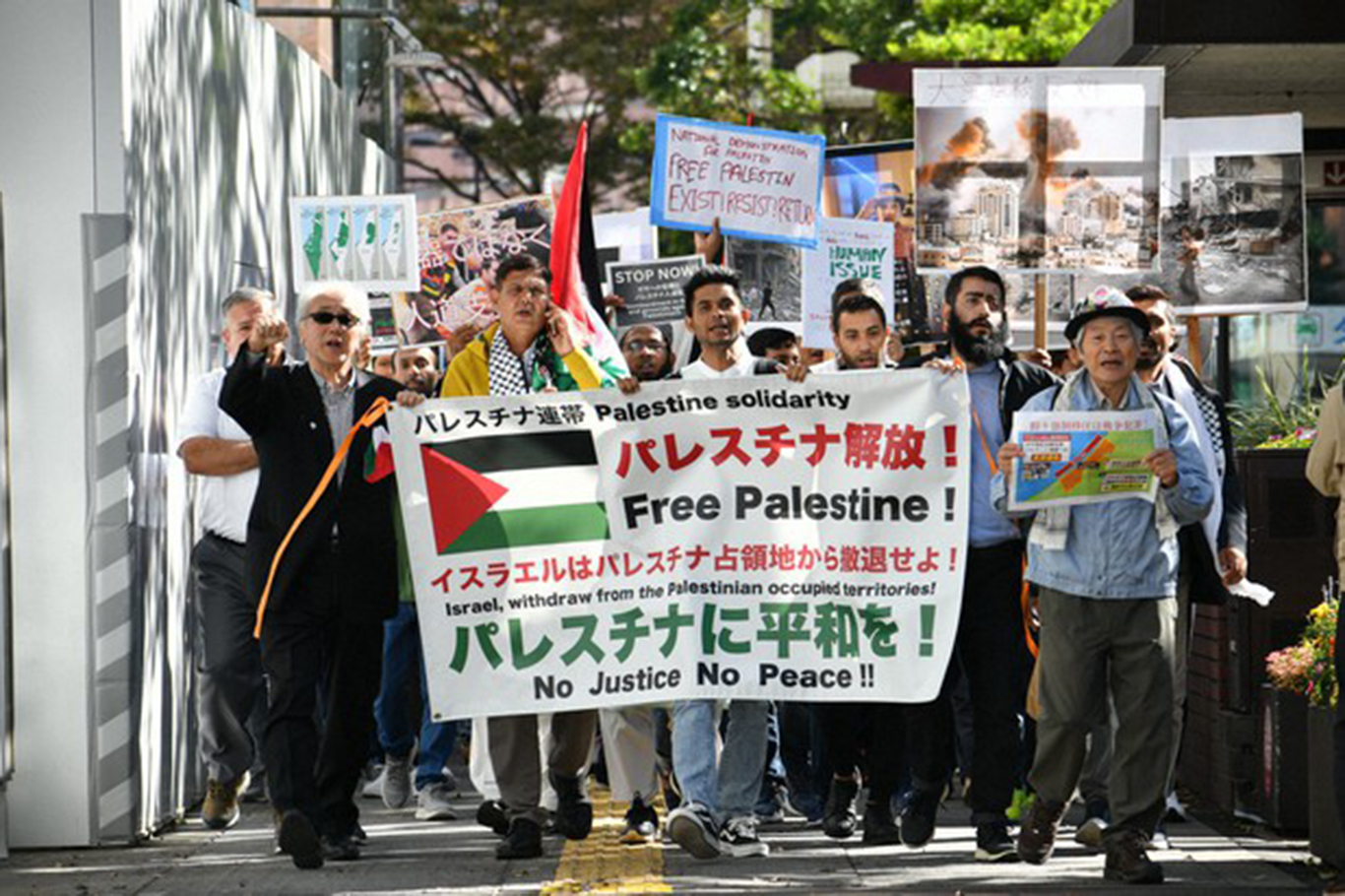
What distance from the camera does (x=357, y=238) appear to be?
14250 millimetres

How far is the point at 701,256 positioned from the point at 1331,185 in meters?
4.87

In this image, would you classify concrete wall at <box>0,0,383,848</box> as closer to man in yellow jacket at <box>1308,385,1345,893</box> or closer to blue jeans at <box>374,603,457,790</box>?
blue jeans at <box>374,603,457,790</box>

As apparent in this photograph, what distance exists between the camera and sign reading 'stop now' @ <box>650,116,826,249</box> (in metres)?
14.0

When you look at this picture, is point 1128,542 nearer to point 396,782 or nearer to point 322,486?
point 322,486

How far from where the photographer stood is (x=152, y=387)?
1088 centimetres

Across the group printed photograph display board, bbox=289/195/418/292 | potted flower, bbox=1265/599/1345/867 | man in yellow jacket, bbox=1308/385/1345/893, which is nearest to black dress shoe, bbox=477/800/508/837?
potted flower, bbox=1265/599/1345/867

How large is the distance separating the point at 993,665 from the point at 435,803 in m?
2.92

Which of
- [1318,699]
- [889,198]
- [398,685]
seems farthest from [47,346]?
[889,198]

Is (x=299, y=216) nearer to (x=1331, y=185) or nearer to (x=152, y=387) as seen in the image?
(x=152, y=387)

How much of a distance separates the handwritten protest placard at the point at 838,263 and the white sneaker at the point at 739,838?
524cm

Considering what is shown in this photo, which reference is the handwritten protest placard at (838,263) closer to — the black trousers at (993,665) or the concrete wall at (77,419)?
the concrete wall at (77,419)

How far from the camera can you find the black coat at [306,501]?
9.48 meters

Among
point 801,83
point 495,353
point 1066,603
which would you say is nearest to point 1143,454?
point 1066,603

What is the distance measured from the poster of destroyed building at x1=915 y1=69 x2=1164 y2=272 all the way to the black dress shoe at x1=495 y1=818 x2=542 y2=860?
139 inches
